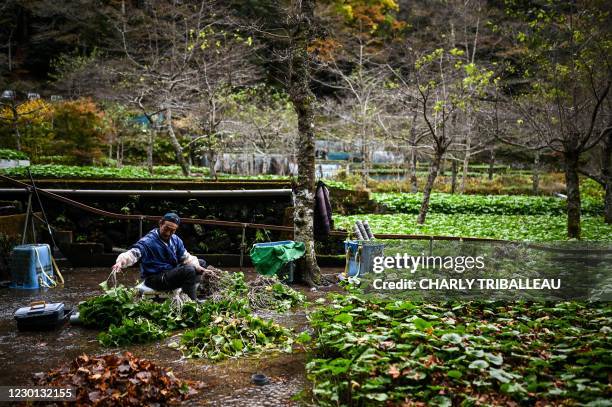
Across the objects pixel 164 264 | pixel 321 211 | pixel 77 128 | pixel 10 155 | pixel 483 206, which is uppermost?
pixel 77 128

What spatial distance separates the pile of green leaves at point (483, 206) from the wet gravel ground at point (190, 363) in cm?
1327

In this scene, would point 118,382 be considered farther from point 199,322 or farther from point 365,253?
point 365,253

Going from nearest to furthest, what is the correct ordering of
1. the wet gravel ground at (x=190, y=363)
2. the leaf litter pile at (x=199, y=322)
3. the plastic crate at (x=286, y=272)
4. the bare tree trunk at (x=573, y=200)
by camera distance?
the wet gravel ground at (x=190, y=363) < the leaf litter pile at (x=199, y=322) < the plastic crate at (x=286, y=272) < the bare tree trunk at (x=573, y=200)

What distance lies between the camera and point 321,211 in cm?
998

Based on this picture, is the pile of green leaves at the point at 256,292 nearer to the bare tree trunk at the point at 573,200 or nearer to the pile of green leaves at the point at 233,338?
the pile of green leaves at the point at 233,338

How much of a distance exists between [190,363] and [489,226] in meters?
12.9

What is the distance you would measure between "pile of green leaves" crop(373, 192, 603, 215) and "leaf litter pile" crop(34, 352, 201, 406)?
51.0 ft

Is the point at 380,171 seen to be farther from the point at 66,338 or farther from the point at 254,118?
the point at 66,338

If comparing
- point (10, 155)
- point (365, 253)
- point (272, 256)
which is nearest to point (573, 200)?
point (365, 253)

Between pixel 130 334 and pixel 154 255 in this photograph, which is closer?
pixel 130 334

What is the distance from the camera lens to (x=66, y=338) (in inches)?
248

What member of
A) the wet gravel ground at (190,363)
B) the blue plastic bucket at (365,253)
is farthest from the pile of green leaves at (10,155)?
the blue plastic bucket at (365,253)

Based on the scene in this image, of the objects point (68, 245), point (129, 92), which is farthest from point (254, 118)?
point (68, 245)

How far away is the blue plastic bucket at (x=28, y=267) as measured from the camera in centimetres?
884
